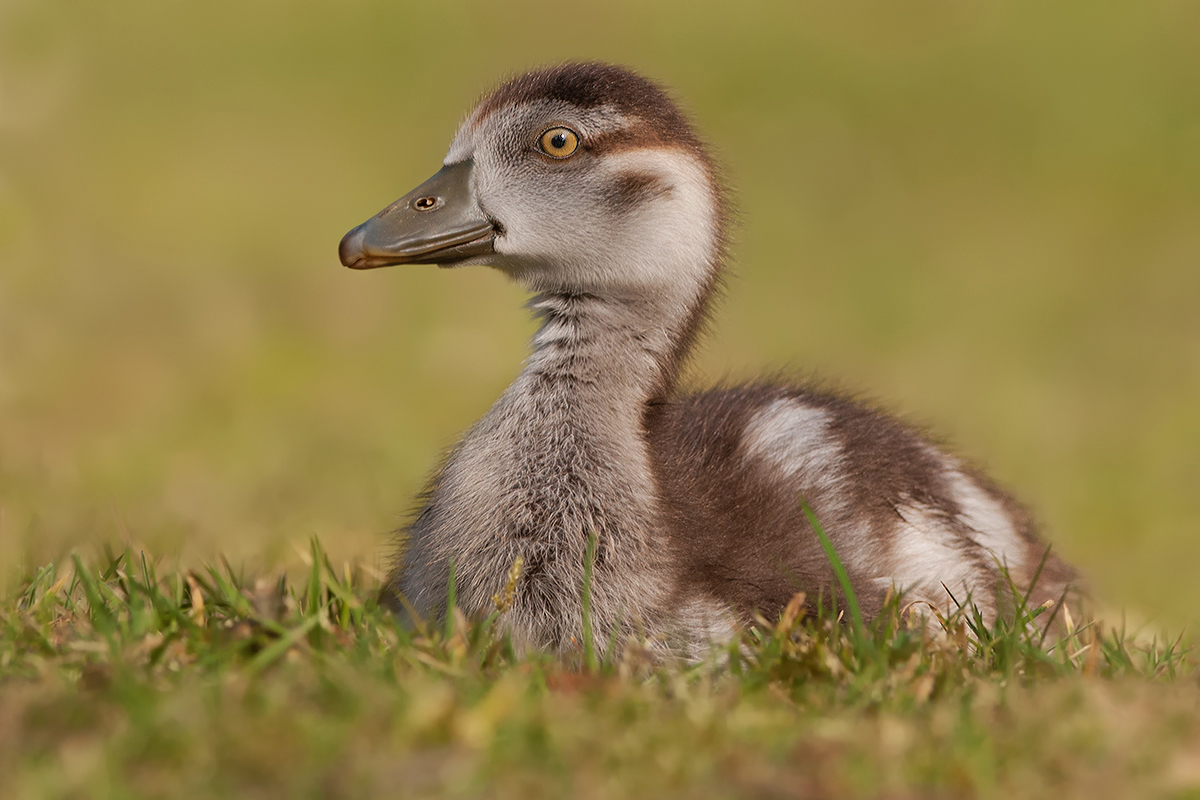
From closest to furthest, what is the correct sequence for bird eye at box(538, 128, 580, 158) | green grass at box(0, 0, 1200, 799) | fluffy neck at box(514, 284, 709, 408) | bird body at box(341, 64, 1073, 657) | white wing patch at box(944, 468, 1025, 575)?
green grass at box(0, 0, 1200, 799), bird body at box(341, 64, 1073, 657), fluffy neck at box(514, 284, 709, 408), bird eye at box(538, 128, 580, 158), white wing patch at box(944, 468, 1025, 575)

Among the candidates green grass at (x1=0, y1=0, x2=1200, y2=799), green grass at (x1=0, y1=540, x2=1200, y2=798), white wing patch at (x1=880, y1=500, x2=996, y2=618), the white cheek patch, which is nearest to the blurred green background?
green grass at (x1=0, y1=0, x2=1200, y2=799)

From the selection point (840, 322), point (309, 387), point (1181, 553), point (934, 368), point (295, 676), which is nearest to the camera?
point (295, 676)

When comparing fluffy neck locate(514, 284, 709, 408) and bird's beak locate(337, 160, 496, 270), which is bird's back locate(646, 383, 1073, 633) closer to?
fluffy neck locate(514, 284, 709, 408)

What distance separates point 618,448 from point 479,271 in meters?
11.4

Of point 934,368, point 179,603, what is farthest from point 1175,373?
point 179,603

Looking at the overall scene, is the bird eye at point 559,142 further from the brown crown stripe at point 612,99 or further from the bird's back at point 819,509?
the bird's back at point 819,509

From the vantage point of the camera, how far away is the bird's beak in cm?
449

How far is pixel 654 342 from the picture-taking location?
4535 mm

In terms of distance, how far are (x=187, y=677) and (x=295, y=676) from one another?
293 mm

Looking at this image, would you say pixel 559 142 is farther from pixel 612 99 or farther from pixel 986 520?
pixel 986 520

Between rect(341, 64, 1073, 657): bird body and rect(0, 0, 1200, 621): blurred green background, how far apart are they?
512mm

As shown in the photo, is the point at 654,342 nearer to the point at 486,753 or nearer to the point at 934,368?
the point at 486,753

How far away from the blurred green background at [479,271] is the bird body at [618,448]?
512 mm

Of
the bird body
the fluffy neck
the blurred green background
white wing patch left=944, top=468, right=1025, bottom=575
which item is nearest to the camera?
the bird body
